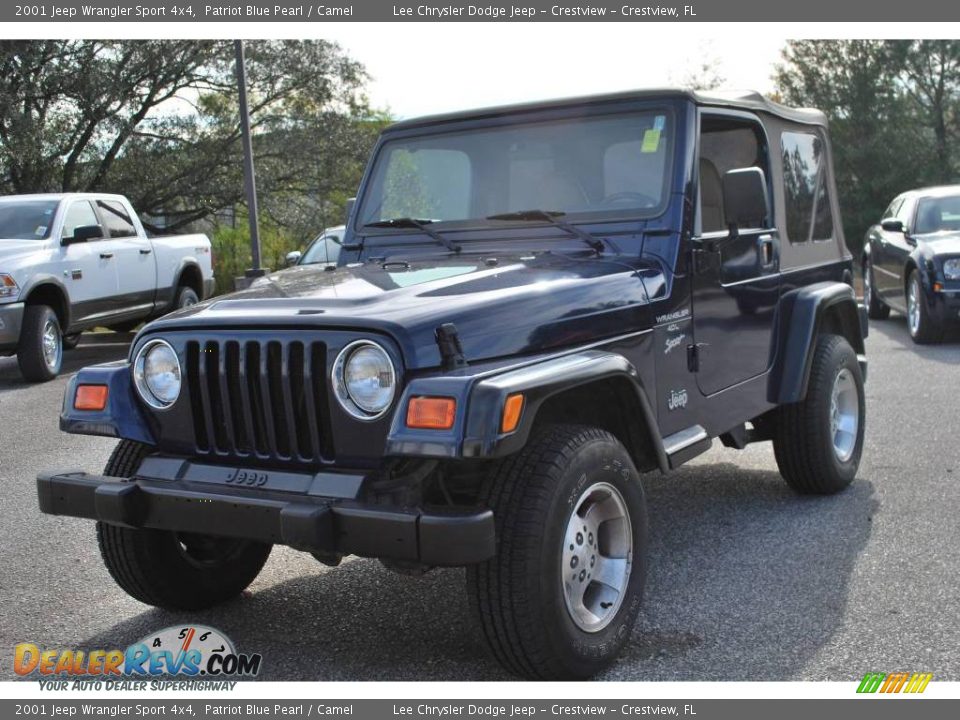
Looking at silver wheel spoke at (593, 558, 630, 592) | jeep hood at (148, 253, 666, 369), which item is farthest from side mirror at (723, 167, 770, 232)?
silver wheel spoke at (593, 558, 630, 592)

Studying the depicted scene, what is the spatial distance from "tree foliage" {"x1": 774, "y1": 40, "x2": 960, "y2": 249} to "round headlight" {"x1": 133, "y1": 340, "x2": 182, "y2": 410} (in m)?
30.9

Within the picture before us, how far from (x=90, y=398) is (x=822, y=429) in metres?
3.57

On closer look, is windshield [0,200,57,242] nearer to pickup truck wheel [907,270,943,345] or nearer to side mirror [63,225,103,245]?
side mirror [63,225,103,245]

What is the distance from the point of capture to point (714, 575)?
4.68 metres

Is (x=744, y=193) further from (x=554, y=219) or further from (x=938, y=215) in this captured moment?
(x=938, y=215)

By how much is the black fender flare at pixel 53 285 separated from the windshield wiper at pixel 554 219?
7.56 metres

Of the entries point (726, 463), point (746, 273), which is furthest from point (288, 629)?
point (726, 463)

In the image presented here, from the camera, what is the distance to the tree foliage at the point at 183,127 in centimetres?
2056

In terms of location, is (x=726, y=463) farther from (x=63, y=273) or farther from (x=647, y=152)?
(x=63, y=273)

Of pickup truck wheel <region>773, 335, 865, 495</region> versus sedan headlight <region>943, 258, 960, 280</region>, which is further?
sedan headlight <region>943, 258, 960, 280</region>

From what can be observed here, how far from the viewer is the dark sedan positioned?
11539 mm

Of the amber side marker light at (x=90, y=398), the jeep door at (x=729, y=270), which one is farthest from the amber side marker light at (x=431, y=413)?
the jeep door at (x=729, y=270)

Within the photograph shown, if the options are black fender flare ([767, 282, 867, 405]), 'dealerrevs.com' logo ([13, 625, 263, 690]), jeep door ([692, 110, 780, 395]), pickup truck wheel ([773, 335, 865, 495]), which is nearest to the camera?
'dealerrevs.com' logo ([13, 625, 263, 690])

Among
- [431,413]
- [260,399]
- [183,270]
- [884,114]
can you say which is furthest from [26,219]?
[884,114]
